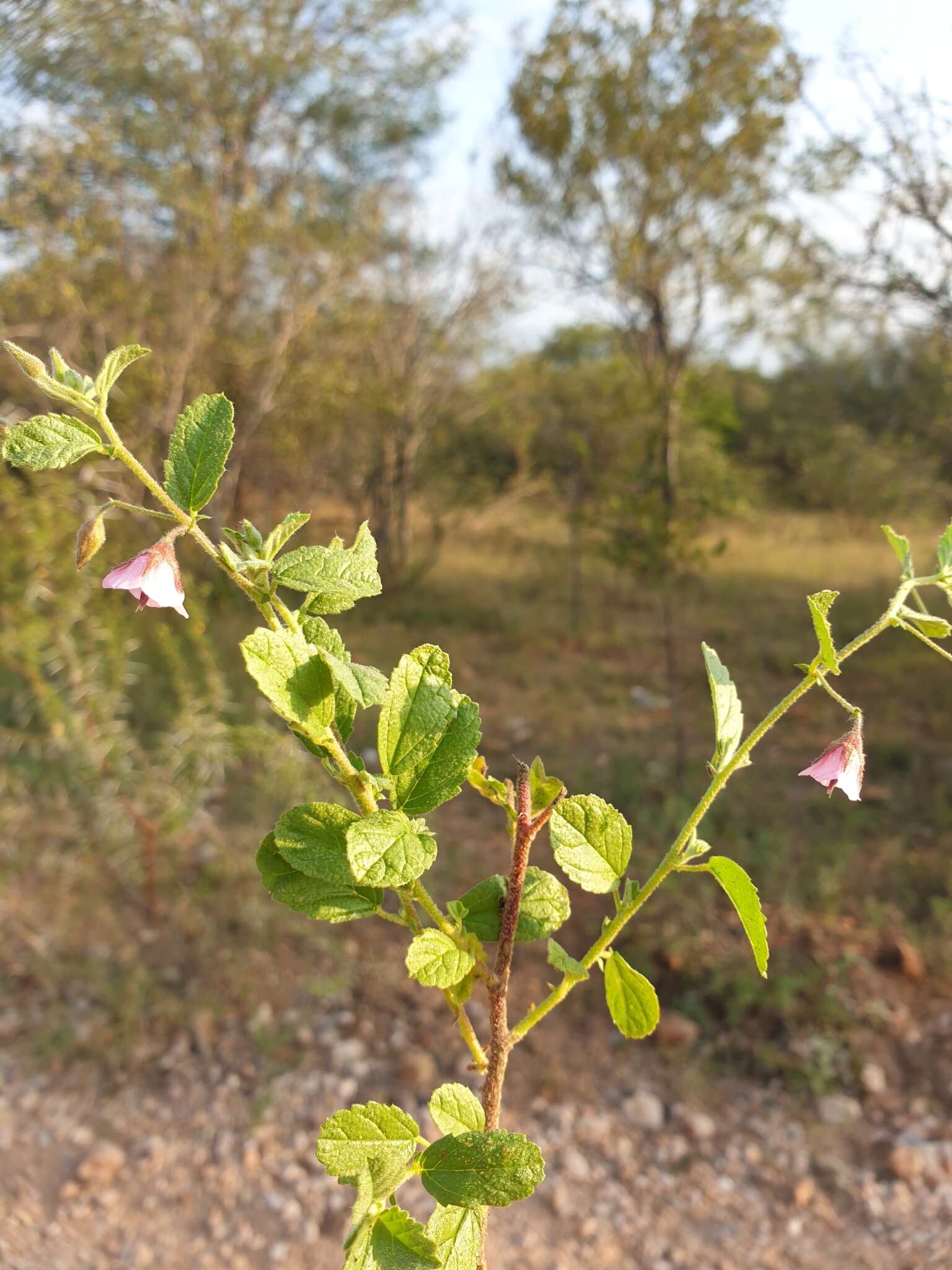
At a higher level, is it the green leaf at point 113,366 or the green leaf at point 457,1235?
the green leaf at point 113,366

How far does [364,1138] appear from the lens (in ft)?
1.59

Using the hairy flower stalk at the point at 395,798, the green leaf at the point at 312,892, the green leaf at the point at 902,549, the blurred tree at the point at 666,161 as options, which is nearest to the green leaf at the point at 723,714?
the hairy flower stalk at the point at 395,798

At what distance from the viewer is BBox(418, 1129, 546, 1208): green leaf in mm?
448

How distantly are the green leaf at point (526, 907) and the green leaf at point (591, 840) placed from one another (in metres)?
0.03

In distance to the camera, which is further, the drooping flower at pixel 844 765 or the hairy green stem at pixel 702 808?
the drooping flower at pixel 844 765

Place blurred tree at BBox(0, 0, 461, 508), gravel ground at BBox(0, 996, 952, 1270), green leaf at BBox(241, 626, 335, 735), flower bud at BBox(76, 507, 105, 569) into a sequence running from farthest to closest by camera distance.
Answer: blurred tree at BBox(0, 0, 461, 508), gravel ground at BBox(0, 996, 952, 1270), flower bud at BBox(76, 507, 105, 569), green leaf at BBox(241, 626, 335, 735)

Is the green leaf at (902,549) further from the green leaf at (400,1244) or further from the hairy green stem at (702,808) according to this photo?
the green leaf at (400,1244)

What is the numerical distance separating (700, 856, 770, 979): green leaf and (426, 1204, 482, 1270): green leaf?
0.67 ft

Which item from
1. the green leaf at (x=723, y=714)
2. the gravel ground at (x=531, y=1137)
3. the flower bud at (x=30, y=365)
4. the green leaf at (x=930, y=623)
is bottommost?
the gravel ground at (x=531, y=1137)

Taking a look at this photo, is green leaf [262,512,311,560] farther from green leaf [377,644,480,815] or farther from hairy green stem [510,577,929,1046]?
hairy green stem [510,577,929,1046]

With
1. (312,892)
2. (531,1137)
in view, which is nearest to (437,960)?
(312,892)

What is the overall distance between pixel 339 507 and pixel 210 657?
6.45 metres

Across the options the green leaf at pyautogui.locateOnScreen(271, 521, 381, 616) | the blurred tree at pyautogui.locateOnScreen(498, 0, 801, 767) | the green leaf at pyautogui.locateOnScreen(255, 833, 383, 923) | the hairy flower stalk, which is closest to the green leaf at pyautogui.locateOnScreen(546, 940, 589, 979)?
the hairy flower stalk

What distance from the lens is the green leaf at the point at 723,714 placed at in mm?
477
